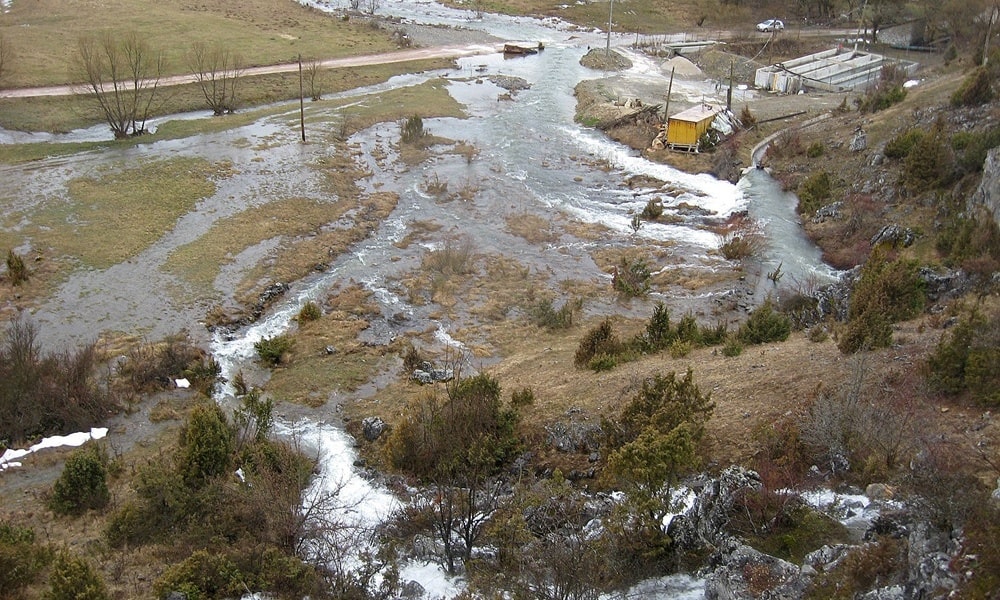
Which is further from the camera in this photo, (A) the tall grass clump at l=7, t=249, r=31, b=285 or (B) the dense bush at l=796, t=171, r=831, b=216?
(B) the dense bush at l=796, t=171, r=831, b=216

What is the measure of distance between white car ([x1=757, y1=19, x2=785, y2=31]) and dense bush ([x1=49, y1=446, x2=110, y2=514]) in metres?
78.6

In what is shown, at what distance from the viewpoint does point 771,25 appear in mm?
78875

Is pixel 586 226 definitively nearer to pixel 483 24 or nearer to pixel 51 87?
pixel 51 87

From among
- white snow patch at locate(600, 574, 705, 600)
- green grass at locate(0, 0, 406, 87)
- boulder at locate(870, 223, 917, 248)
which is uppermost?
green grass at locate(0, 0, 406, 87)

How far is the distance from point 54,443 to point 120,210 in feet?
56.1

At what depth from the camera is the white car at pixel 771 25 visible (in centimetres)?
7781

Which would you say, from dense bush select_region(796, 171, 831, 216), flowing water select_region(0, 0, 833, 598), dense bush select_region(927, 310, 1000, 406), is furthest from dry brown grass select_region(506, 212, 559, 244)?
dense bush select_region(927, 310, 1000, 406)

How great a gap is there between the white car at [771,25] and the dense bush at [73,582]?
8125 centimetres

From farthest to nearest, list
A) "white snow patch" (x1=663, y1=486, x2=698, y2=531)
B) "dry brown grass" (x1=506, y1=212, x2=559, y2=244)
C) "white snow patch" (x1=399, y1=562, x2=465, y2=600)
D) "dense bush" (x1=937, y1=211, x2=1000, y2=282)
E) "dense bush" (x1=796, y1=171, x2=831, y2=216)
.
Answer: "dense bush" (x1=796, y1=171, x2=831, y2=216) < "dry brown grass" (x1=506, y1=212, x2=559, y2=244) < "dense bush" (x1=937, y1=211, x2=1000, y2=282) < "white snow patch" (x1=399, y1=562, x2=465, y2=600) < "white snow patch" (x1=663, y1=486, x2=698, y2=531)

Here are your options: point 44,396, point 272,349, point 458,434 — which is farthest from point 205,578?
point 272,349

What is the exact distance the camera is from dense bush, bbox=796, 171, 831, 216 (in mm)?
34062

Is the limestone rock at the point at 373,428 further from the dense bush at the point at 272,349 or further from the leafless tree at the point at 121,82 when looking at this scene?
the leafless tree at the point at 121,82

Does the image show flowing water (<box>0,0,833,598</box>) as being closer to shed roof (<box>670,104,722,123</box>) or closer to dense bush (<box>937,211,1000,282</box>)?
shed roof (<box>670,104,722,123</box>)

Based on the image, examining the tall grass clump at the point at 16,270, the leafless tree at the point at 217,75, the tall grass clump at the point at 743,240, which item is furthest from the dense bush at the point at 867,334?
the leafless tree at the point at 217,75
